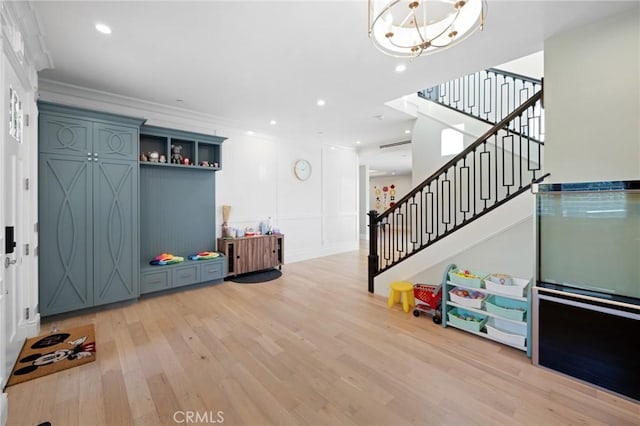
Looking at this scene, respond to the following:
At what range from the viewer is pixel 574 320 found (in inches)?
81.1

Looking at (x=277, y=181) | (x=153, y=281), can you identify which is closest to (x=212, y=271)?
(x=153, y=281)

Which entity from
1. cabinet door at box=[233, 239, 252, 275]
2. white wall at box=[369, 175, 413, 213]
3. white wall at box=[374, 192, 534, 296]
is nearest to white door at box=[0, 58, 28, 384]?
cabinet door at box=[233, 239, 252, 275]

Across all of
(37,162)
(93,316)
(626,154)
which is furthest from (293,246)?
(626,154)

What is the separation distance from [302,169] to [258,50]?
3.55m

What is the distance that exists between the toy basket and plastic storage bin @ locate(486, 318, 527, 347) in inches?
21.7

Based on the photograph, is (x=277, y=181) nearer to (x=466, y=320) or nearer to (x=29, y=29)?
(x=29, y=29)

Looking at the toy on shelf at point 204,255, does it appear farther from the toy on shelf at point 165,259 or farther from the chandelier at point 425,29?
the chandelier at point 425,29

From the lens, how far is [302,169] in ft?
20.1

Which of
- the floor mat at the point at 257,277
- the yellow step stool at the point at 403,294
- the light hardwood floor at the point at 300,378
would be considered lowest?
the light hardwood floor at the point at 300,378

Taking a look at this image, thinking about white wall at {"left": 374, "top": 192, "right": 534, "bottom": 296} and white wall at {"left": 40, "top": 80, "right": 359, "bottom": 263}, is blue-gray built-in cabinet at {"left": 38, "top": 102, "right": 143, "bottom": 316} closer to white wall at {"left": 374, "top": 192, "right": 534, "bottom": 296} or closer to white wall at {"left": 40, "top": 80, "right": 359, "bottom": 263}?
white wall at {"left": 40, "top": 80, "right": 359, "bottom": 263}

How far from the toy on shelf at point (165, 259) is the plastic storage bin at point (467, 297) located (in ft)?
12.4

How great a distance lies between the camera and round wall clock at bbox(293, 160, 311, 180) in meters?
6.02

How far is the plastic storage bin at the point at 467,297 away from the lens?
2.70 meters

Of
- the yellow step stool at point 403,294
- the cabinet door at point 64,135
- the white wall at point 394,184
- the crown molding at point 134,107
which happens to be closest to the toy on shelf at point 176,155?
the crown molding at point 134,107
